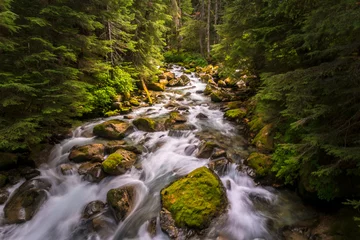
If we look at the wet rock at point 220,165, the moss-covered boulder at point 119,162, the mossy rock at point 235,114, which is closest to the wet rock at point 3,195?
the moss-covered boulder at point 119,162

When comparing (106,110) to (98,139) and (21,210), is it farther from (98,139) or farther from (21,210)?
(21,210)

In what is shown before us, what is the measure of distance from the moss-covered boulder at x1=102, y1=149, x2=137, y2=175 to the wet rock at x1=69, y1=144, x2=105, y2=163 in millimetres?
524

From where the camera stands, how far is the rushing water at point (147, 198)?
5.06 meters

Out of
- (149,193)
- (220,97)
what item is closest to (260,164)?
(149,193)

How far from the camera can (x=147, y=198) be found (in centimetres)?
615

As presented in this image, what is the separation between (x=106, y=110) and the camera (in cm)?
1109

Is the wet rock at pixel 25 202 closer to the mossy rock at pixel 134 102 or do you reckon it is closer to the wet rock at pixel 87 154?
the wet rock at pixel 87 154

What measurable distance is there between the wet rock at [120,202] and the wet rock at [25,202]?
198cm

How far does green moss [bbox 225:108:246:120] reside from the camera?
10.6 meters

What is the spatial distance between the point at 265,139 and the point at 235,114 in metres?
3.31

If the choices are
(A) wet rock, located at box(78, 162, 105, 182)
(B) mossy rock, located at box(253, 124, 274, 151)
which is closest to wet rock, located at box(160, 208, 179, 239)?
(A) wet rock, located at box(78, 162, 105, 182)

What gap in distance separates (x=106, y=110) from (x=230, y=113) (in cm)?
652

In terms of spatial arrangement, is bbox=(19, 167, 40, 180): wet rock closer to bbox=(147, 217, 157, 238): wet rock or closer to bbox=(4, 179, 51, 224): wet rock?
bbox=(4, 179, 51, 224): wet rock

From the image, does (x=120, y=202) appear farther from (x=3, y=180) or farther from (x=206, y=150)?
(x=3, y=180)
